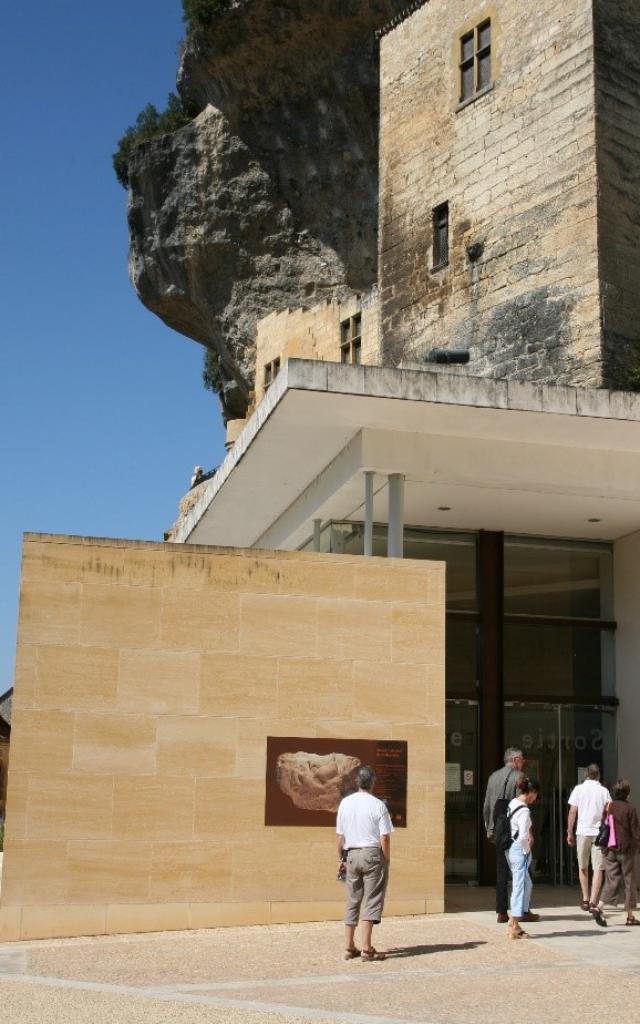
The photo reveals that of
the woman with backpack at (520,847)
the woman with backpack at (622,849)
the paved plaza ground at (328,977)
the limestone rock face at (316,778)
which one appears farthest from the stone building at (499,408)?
the paved plaza ground at (328,977)

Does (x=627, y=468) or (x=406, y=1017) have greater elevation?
(x=627, y=468)

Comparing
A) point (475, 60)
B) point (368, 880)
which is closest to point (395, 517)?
point (368, 880)

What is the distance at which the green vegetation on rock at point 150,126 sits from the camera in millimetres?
46500

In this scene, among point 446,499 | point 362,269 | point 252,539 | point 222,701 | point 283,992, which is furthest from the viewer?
point 362,269

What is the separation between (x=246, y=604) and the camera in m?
12.5

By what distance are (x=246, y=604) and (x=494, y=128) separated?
12729mm

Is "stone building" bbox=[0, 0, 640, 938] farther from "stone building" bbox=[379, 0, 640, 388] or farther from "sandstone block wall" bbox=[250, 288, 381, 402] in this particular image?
"sandstone block wall" bbox=[250, 288, 381, 402]

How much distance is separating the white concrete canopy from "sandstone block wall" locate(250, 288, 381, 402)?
10.9m

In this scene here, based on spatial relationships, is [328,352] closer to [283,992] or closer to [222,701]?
[222,701]

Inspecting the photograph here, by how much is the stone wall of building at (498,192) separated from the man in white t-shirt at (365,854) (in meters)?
11.3

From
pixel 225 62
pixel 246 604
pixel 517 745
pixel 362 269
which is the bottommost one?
pixel 517 745

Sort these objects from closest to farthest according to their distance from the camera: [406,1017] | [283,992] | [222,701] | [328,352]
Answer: [406,1017] < [283,992] < [222,701] < [328,352]

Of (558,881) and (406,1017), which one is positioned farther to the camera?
(558,881)

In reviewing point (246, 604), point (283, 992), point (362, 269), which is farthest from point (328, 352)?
point (283, 992)
